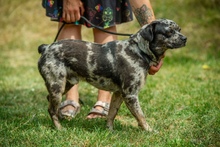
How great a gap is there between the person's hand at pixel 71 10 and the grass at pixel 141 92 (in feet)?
3.34

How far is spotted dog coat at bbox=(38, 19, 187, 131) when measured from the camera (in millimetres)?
3613

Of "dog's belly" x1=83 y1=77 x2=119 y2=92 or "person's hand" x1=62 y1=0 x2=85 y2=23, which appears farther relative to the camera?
"person's hand" x1=62 y1=0 x2=85 y2=23

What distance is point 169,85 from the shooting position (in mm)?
5723

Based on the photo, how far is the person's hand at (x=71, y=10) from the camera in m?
4.00

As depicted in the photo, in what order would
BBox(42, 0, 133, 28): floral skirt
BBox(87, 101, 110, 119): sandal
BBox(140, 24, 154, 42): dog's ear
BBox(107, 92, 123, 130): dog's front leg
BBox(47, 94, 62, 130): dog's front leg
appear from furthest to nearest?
BBox(87, 101, 110, 119): sandal
BBox(42, 0, 133, 28): floral skirt
BBox(107, 92, 123, 130): dog's front leg
BBox(47, 94, 62, 130): dog's front leg
BBox(140, 24, 154, 42): dog's ear

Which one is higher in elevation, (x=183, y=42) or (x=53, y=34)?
(x=183, y=42)

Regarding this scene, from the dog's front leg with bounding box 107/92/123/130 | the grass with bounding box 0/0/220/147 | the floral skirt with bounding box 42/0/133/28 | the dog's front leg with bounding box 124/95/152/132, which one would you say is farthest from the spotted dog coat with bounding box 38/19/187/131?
the floral skirt with bounding box 42/0/133/28

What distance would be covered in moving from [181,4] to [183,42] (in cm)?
611

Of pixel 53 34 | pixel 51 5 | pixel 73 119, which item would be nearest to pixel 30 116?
pixel 73 119

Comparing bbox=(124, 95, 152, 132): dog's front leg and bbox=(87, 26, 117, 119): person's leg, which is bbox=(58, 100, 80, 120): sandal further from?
bbox=(124, 95, 152, 132): dog's front leg

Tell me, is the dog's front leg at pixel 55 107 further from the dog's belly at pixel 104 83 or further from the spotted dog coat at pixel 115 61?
the dog's belly at pixel 104 83

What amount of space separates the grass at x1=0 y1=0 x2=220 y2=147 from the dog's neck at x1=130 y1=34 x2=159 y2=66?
2.16 feet

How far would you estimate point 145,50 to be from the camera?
3.65 m

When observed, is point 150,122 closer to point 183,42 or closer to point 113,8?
point 183,42
